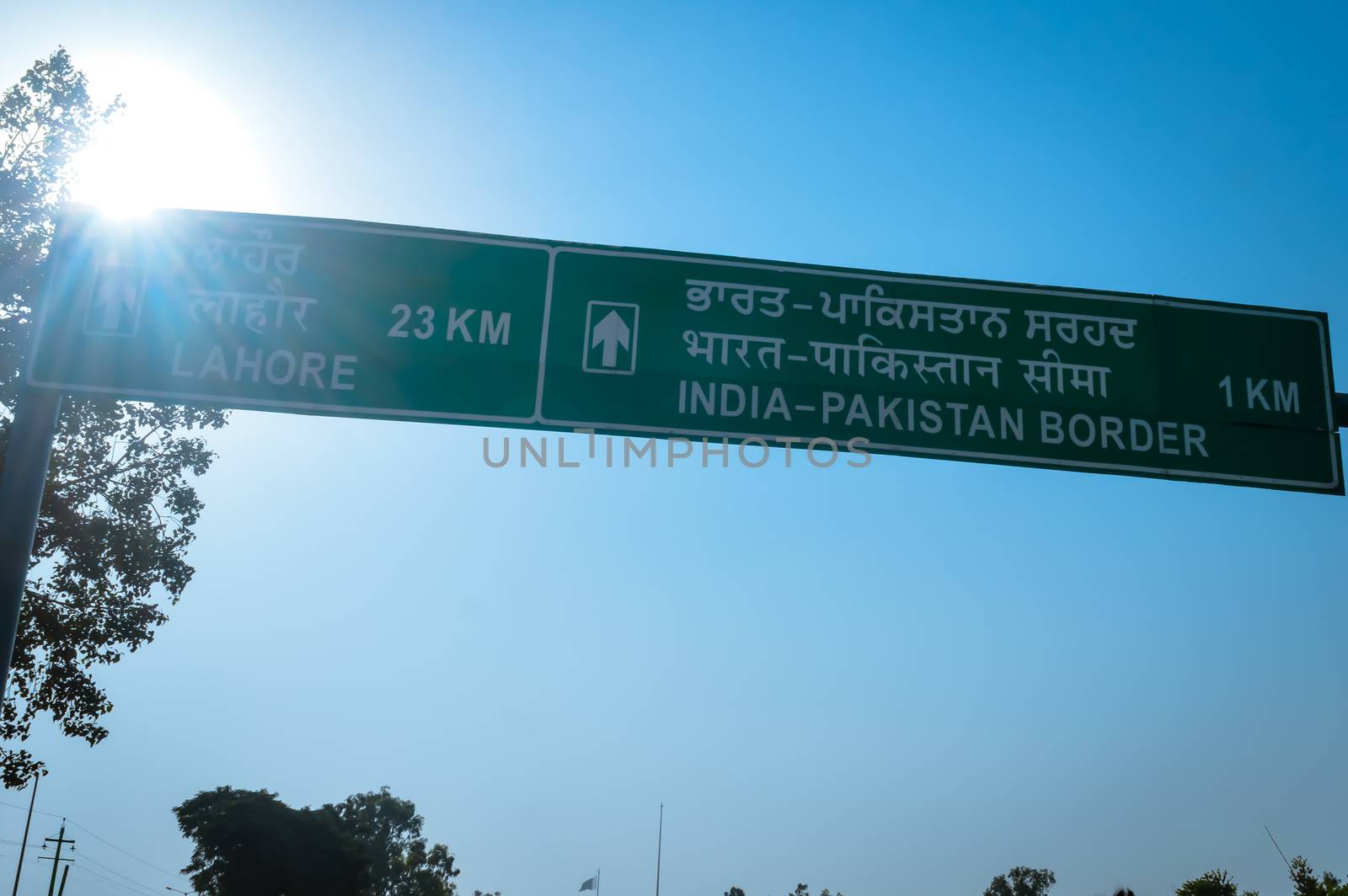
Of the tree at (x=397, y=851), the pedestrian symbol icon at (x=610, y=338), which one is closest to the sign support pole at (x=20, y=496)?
the pedestrian symbol icon at (x=610, y=338)

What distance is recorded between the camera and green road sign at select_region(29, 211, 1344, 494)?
7.97 meters

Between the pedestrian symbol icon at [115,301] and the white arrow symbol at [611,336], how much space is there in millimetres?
2952

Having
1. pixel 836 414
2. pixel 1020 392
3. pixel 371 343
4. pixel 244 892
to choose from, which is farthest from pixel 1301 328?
pixel 244 892

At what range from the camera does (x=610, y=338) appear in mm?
8219

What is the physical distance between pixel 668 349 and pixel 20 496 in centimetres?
414

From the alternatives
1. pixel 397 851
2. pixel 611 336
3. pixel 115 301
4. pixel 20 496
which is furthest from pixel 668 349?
pixel 397 851

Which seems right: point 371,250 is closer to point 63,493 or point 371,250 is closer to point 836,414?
point 836,414

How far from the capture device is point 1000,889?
92562 millimetres

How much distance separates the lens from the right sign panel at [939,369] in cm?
811

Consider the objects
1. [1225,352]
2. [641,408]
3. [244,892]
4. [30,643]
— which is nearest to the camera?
[641,408]

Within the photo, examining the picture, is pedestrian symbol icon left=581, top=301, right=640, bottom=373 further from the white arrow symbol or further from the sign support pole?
the sign support pole

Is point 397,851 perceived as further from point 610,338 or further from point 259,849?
point 610,338

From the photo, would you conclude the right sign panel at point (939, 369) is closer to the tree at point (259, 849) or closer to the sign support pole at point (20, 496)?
the sign support pole at point (20, 496)

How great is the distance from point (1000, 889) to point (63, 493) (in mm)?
86082
